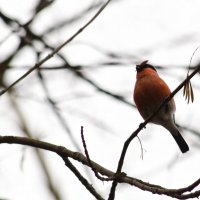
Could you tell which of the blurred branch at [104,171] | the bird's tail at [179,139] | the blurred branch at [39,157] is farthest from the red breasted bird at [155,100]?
the blurred branch at [104,171]

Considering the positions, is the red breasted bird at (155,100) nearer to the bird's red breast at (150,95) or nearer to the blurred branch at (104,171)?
the bird's red breast at (150,95)

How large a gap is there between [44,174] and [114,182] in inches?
93.8

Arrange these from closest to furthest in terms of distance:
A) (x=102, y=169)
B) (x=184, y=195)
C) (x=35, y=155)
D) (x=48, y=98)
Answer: (x=184, y=195), (x=102, y=169), (x=48, y=98), (x=35, y=155)

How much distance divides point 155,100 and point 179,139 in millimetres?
544

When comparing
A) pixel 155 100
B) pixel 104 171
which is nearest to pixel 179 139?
pixel 155 100

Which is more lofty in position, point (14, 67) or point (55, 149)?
point (14, 67)

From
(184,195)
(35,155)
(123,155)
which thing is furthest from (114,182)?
(35,155)

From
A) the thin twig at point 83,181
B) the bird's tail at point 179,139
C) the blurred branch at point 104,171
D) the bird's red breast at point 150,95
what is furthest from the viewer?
the bird's tail at point 179,139

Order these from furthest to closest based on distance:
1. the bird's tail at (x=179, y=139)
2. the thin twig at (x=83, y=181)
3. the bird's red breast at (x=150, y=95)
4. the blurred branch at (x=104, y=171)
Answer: the bird's tail at (x=179, y=139)
the bird's red breast at (x=150, y=95)
the thin twig at (x=83, y=181)
the blurred branch at (x=104, y=171)

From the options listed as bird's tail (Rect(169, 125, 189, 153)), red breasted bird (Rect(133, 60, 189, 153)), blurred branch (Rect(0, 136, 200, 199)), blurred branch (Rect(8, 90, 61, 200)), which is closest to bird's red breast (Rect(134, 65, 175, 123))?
red breasted bird (Rect(133, 60, 189, 153))

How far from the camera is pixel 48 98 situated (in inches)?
158

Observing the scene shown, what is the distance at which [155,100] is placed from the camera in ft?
12.6

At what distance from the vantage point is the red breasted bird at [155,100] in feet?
12.6

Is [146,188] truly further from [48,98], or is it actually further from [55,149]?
[48,98]
